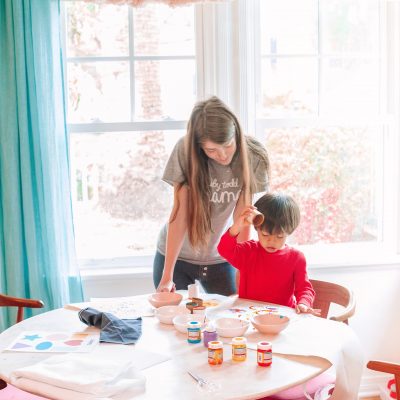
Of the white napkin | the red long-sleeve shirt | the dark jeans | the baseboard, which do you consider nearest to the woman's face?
the red long-sleeve shirt

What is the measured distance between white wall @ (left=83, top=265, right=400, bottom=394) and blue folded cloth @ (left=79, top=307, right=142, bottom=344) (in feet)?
4.56

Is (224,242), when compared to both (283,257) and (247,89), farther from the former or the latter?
(247,89)

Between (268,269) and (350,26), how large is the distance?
5.08 feet

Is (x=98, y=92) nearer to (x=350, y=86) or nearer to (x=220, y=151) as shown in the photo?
(x=220, y=151)

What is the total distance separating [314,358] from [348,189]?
1.72m

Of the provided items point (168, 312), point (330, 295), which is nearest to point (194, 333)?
point (168, 312)

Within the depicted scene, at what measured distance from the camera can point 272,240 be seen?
7.38ft

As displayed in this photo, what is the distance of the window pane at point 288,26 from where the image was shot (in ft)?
10.2

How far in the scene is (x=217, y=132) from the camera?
2.23 meters

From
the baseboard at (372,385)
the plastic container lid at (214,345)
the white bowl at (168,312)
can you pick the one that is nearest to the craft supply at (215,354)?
the plastic container lid at (214,345)

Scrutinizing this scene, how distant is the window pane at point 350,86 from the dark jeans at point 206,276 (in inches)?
44.2

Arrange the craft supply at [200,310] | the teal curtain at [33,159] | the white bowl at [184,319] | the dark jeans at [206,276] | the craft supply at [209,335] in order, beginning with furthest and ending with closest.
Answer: the teal curtain at [33,159]
the dark jeans at [206,276]
the craft supply at [200,310]
the white bowl at [184,319]
the craft supply at [209,335]

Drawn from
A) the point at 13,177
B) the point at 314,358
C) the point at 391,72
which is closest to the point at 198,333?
the point at 314,358

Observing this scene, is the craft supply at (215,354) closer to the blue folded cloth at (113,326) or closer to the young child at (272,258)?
the blue folded cloth at (113,326)
